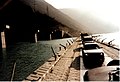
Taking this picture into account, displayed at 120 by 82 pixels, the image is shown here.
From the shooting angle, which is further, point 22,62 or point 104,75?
point 22,62

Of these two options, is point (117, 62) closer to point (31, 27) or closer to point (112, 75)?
point (112, 75)

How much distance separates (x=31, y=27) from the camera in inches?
4146

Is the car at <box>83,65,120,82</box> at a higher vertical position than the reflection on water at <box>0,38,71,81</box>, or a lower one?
higher

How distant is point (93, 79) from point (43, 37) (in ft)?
363

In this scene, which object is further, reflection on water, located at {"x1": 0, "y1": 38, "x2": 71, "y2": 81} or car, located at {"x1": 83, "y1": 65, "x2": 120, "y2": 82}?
reflection on water, located at {"x1": 0, "y1": 38, "x2": 71, "y2": 81}

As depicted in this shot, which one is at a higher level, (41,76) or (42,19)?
(42,19)

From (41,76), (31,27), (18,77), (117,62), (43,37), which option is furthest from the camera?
(43,37)

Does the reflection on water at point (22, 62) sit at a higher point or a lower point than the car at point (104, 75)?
lower

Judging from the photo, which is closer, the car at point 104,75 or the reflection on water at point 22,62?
the car at point 104,75

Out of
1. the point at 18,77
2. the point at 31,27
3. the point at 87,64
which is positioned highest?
the point at 31,27

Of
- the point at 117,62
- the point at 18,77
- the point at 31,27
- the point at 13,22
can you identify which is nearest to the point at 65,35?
the point at 31,27

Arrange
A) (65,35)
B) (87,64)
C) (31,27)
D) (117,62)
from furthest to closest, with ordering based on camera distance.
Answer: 1. (65,35)
2. (31,27)
3. (87,64)
4. (117,62)

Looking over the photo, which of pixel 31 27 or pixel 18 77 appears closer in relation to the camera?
pixel 18 77

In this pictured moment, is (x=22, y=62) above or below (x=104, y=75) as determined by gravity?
below
